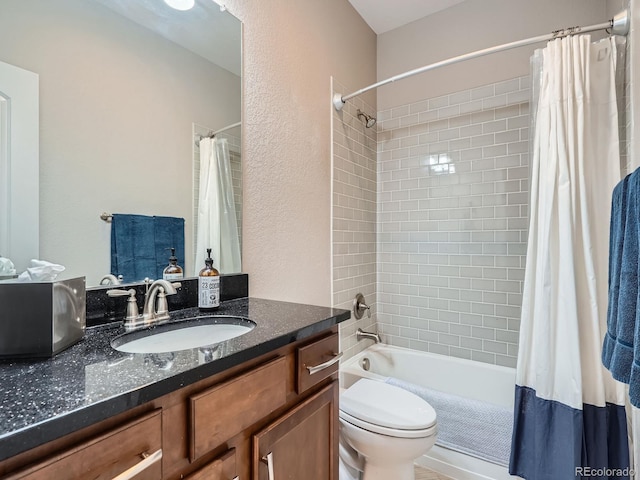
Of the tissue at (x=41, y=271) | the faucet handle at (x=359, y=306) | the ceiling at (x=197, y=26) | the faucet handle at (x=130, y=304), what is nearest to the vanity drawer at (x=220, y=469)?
the faucet handle at (x=130, y=304)

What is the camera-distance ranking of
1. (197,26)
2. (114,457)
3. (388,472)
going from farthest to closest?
(388,472), (197,26), (114,457)

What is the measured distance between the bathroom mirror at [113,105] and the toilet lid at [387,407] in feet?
3.06

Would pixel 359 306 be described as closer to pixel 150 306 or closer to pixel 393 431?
pixel 393 431

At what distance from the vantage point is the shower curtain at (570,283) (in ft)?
4.58

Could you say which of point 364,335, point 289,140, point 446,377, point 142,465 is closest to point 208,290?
point 142,465

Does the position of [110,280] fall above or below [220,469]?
above

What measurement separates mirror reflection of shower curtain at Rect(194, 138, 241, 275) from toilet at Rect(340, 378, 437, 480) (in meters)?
→ 0.82

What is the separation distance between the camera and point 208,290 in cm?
117

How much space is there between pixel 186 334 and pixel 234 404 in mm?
411

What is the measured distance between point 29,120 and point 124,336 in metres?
0.62

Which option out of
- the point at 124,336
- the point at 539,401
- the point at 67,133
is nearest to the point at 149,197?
the point at 67,133

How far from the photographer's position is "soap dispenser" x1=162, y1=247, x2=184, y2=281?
3.85ft

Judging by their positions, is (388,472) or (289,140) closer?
(388,472)

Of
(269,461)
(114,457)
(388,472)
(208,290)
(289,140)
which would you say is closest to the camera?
(114,457)
